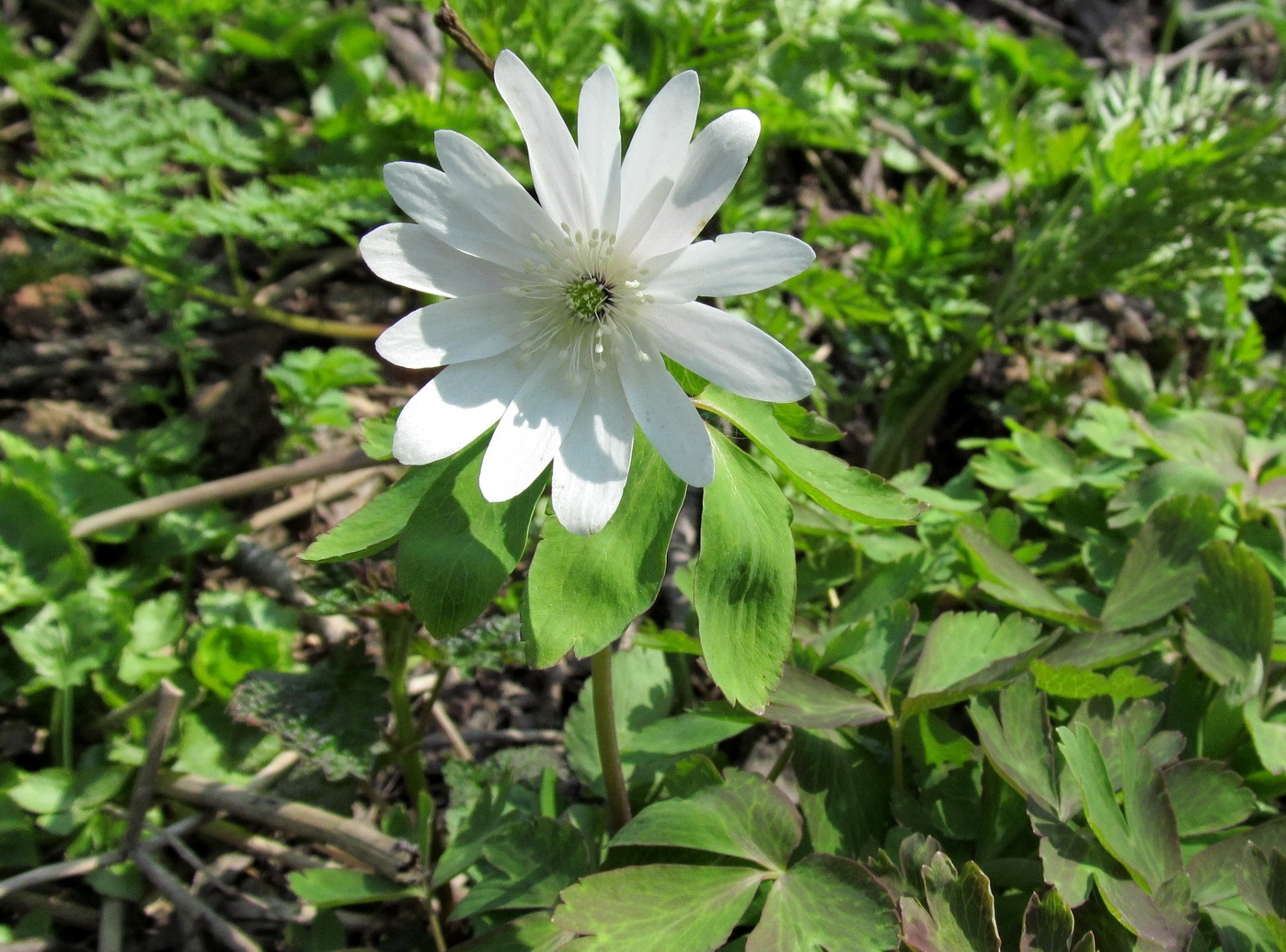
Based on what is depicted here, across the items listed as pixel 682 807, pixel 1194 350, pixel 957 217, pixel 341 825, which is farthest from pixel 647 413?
pixel 1194 350

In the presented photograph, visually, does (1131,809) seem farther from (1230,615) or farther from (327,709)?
(327,709)

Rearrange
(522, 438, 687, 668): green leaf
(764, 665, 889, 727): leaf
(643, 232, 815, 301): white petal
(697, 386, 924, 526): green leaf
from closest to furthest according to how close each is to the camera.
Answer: (643, 232, 815, 301): white petal
(522, 438, 687, 668): green leaf
(697, 386, 924, 526): green leaf
(764, 665, 889, 727): leaf

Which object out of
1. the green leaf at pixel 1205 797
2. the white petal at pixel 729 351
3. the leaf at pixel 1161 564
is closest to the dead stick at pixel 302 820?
the white petal at pixel 729 351

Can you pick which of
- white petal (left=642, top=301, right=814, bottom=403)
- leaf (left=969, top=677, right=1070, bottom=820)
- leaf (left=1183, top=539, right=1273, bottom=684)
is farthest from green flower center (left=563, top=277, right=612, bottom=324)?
leaf (left=1183, top=539, right=1273, bottom=684)

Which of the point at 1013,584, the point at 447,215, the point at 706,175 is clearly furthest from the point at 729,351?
the point at 1013,584

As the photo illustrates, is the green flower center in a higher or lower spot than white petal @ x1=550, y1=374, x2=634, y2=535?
higher

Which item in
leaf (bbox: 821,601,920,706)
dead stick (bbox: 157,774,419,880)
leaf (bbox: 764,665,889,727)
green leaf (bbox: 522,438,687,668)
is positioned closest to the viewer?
green leaf (bbox: 522,438,687,668)

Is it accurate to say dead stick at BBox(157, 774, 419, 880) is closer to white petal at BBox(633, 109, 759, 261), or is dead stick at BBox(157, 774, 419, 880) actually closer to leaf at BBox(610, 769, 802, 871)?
leaf at BBox(610, 769, 802, 871)
